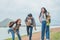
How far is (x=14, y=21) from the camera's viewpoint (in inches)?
108

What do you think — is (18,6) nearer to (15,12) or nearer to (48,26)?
(15,12)

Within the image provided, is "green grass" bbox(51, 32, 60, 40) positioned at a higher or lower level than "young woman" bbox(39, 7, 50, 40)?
lower

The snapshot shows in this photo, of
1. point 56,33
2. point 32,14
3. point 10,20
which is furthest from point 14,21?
point 56,33

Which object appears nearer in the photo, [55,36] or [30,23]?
[30,23]

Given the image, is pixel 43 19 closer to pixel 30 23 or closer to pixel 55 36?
pixel 30 23

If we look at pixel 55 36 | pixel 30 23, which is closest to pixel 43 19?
pixel 30 23

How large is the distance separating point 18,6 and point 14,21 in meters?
0.29

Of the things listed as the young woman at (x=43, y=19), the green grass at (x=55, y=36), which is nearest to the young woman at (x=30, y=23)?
the young woman at (x=43, y=19)

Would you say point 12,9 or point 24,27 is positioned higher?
point 12,9

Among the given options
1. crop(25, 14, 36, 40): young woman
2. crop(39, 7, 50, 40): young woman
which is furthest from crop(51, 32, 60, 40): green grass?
crop(25, 14, 36, 40): young woman

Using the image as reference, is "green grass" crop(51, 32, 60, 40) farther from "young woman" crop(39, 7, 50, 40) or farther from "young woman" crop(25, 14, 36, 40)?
"young woman" crop(25, 14, 36, 40)

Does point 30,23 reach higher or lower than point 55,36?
higher

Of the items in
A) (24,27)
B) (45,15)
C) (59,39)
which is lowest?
(59,39)

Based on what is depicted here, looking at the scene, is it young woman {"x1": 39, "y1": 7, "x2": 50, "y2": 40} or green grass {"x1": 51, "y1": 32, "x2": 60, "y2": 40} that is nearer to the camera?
young woman {"x1": 39, "y1": 7, "x2": 50, "y2": 40}
